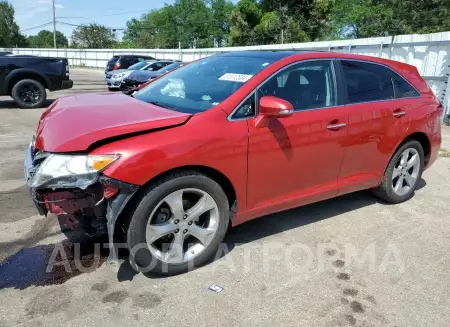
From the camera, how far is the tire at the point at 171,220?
2.78 meters

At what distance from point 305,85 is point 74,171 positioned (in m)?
2.11

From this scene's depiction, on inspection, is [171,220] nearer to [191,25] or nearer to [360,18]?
[360,18]

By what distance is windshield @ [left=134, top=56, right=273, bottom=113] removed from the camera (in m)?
3.29

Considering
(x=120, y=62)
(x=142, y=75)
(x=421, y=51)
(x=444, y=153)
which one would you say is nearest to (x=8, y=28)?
(x=120, y=62)

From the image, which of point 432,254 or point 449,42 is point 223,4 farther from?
point 432,254

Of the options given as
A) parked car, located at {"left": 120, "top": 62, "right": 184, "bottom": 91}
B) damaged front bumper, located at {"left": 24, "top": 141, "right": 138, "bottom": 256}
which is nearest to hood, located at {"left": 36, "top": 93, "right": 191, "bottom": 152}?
damaged front bumper, located at {"left": 24, "top": 141, "right": 138, "bottom": 256}

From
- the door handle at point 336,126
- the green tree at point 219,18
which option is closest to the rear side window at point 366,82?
the door handle at point 336,126

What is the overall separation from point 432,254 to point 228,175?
201cm

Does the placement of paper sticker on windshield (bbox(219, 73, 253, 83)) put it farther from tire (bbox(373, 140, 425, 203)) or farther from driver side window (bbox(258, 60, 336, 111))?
tire (bbox(373, 140, 425, 203))

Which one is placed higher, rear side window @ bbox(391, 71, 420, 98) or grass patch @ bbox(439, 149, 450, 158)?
rear side window @ bbox(391, 71, 420, 98)

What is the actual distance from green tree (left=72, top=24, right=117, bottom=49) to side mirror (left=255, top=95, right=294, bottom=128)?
251 ft

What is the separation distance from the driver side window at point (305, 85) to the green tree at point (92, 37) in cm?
7604

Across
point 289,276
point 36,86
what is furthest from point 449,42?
point 36,86

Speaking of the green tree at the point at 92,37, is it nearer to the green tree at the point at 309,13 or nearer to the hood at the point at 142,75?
the green tree at the point at 309,13
